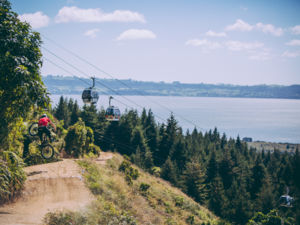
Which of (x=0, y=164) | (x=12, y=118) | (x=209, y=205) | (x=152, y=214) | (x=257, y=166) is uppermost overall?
(x=12, y=118)

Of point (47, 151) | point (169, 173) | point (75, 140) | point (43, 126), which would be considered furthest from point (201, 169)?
point (43, 126)

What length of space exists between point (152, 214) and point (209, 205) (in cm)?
3153

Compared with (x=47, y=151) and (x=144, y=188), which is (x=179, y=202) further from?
(x=47, y=151)

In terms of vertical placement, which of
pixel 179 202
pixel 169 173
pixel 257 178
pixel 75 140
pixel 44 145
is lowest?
pixel 257 178

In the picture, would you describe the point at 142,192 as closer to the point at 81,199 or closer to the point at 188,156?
the point at 81,199

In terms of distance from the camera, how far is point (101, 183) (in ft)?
64.7

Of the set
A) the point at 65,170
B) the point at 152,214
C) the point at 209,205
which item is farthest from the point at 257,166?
the point at 65,170

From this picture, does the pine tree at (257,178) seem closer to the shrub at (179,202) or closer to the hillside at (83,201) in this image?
the shrub at (179,202)

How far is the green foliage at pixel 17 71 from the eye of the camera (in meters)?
13.2

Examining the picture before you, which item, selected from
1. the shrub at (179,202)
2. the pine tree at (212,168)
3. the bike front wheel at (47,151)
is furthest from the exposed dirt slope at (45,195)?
the pine tree at (212,168)

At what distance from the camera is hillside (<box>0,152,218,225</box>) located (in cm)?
1411

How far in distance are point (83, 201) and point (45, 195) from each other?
2268 millimetres

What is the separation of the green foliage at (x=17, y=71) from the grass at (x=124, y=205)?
5576 millimetres

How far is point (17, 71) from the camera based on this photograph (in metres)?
12.9
